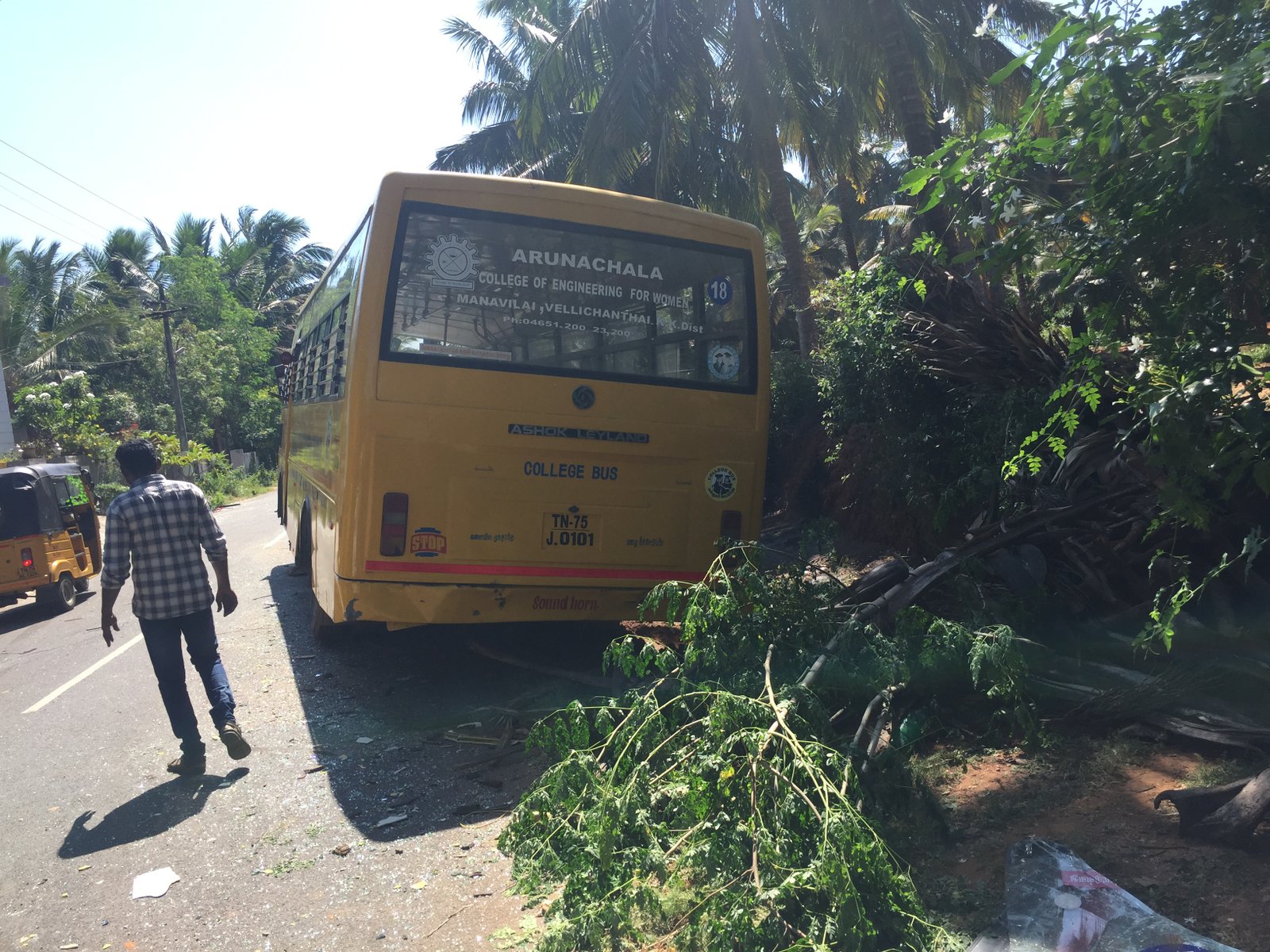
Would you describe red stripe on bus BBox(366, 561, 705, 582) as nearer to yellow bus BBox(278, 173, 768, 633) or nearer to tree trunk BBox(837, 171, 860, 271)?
yellow bus BBox(278, 173, 768, 633)

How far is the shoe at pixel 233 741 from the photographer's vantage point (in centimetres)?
547

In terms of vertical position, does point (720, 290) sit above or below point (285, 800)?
above

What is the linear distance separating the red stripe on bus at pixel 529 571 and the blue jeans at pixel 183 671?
105cm

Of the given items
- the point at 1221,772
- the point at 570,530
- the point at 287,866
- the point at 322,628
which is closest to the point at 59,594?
the point at 322,628

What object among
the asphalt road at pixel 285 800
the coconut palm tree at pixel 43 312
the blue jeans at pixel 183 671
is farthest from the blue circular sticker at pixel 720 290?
the coconut palm tree at pixel 43 312

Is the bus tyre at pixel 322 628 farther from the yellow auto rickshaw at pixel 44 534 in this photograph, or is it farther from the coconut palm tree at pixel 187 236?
the coconut palm tree at pixel 187 236

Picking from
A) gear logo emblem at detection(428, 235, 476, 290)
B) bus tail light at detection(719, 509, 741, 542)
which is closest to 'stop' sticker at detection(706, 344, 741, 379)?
bus tail light at detection(719, 509, 741, 542)

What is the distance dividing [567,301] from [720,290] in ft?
3.69

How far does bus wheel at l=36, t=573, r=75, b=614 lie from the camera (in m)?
11.8

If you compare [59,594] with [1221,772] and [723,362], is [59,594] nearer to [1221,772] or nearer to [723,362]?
[723,362]

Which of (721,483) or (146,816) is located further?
(721,483)

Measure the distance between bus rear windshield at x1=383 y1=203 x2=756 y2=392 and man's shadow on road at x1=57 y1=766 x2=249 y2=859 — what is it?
269 cm

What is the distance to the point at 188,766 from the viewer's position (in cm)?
540

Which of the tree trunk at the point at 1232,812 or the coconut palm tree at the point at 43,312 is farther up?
the coconut palm tree at the point at 43,312
